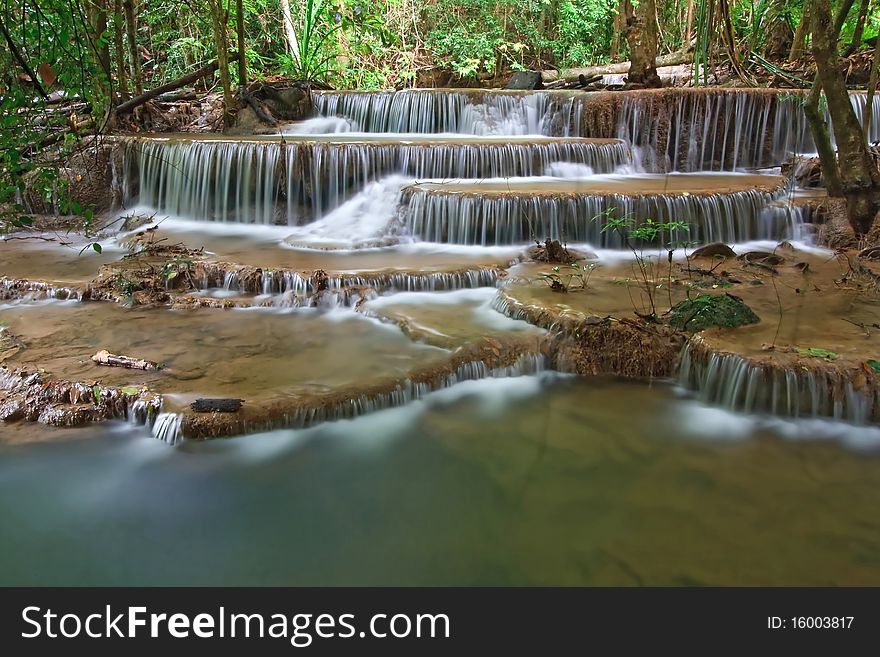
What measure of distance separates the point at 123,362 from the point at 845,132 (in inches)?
269

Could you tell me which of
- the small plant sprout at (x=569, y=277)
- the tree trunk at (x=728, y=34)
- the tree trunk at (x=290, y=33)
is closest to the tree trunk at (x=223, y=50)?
the tree trunk at (x=290, y=33)

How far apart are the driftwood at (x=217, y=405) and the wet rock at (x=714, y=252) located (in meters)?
5.10

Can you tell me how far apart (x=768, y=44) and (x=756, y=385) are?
40.1 feet

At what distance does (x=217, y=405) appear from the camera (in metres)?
4.17

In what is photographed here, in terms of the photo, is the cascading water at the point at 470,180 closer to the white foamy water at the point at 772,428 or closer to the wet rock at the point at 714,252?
the white foamy water at the point at 772,428

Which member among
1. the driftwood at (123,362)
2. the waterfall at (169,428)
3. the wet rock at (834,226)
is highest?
the wet rock at (834,226)

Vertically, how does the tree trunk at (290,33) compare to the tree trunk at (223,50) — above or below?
above

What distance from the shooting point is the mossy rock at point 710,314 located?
5.03m

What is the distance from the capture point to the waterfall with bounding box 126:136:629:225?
9.26 meters

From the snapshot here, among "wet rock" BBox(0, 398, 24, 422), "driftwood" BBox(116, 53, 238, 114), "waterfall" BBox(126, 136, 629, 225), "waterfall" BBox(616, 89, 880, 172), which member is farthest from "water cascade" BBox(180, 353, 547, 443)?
"driftwood" BBox(116, 53, 238, 114)

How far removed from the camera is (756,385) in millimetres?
4418

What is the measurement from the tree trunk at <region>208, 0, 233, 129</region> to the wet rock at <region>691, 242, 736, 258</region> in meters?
8.18
